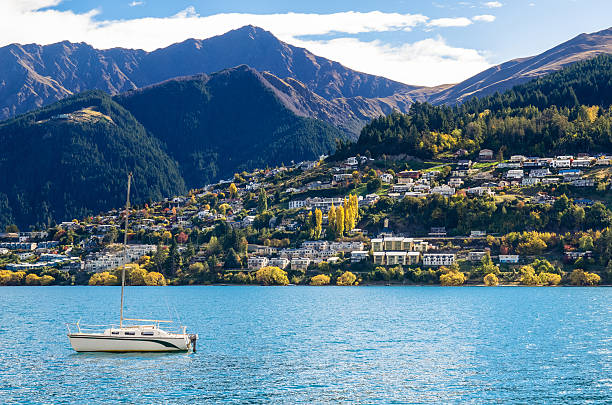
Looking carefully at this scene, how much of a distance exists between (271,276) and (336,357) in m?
101

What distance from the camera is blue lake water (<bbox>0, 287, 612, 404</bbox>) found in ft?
154

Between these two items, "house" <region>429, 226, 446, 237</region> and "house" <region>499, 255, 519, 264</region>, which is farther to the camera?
"house" <region>429, 226, 446, 237</region>

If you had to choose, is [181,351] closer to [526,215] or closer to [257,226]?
[526,215]

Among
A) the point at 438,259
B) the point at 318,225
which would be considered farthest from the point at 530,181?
the point at 318,225

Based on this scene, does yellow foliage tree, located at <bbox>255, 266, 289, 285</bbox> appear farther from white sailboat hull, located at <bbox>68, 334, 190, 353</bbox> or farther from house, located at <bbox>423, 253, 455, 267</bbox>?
white sailboat hull, located at <bbox>68, 334, 190, 353</bbox>

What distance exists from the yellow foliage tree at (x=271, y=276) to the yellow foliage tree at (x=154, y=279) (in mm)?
23412

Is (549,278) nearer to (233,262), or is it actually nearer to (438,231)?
(438,231)

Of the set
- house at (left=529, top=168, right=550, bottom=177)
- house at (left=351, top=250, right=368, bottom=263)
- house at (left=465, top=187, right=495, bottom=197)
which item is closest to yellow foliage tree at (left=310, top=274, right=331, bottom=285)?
house at (left=351, top=250, right=368, bottom=263)

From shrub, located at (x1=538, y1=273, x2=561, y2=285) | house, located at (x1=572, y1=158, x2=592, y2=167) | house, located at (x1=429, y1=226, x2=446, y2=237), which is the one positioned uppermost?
house, located at (x1=572, y1=158, x2=592, y2=167)

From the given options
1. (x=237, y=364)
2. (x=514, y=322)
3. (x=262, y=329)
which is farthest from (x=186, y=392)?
(x=514, y=322)

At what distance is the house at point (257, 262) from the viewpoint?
166000mm

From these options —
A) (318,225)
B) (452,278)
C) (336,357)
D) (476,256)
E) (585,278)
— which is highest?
(318,225)

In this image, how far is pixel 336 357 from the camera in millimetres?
59969

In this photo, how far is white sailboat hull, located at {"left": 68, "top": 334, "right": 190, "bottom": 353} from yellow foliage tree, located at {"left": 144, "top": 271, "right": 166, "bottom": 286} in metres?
108
